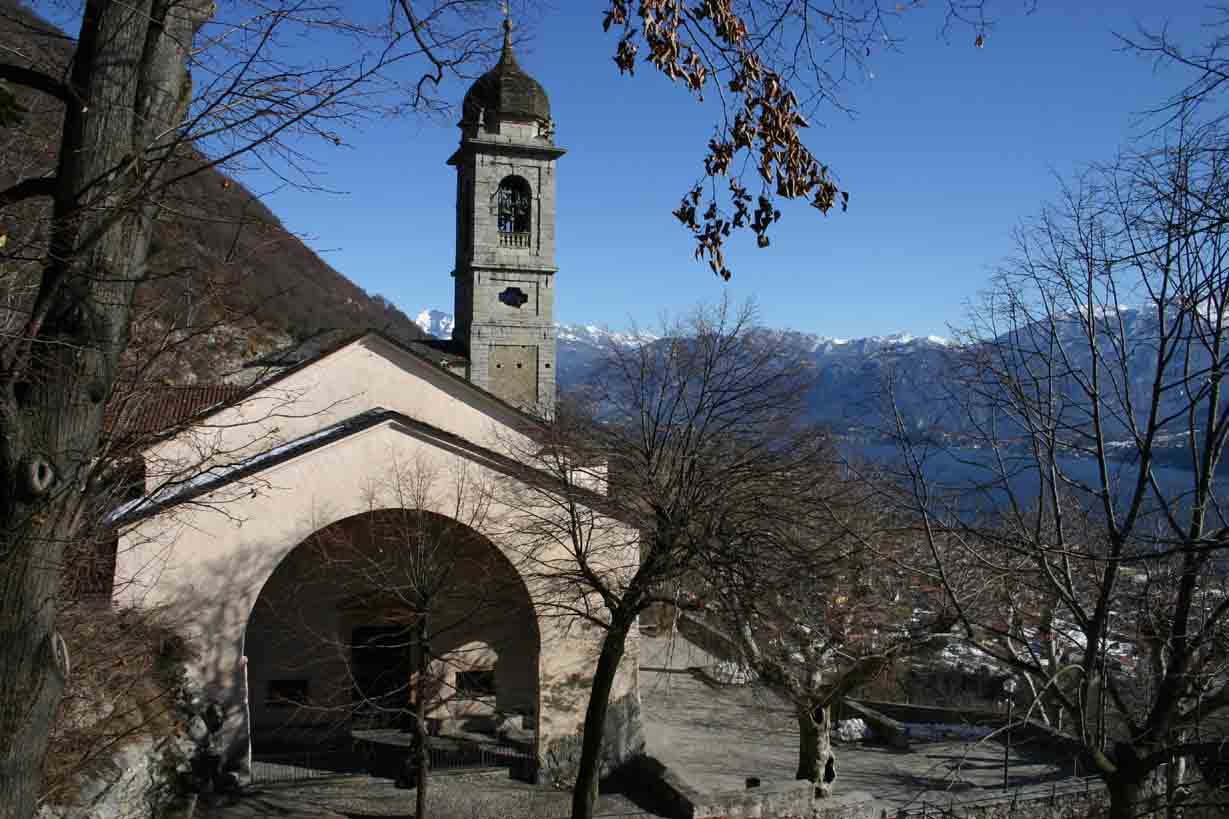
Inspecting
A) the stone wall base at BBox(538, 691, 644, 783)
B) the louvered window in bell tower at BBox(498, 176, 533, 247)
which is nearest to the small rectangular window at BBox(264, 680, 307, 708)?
the stone wall base at BBox(538, 691, 644, 783)

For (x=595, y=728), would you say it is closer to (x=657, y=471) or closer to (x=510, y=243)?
(x=657, y=471)

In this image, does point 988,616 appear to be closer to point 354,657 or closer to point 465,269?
point 354,657

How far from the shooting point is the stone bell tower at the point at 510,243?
2625 centimetres

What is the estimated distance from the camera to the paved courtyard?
16.7 m

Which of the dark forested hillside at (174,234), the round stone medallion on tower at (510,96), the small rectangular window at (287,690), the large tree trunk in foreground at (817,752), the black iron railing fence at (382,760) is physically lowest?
the black iron railing fence at (382,760)

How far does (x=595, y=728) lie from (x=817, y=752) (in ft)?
15.0

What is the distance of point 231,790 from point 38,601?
41.2ft

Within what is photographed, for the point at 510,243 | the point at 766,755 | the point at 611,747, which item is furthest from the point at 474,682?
the point at 510,243

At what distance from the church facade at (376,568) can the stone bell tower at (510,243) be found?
6983mm

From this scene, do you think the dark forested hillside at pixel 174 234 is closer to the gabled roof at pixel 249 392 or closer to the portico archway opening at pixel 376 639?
the gabled roof at pixel 249 392

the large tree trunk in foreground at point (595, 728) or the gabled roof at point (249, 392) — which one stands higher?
the gabled roof at point (249, 392)

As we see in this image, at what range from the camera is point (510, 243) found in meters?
26.8

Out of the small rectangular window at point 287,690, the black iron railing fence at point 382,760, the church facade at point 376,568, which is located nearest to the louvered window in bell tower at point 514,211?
the church facade at point 376,568

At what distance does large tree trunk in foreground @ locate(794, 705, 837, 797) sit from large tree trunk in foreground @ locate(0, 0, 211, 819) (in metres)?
12.6
